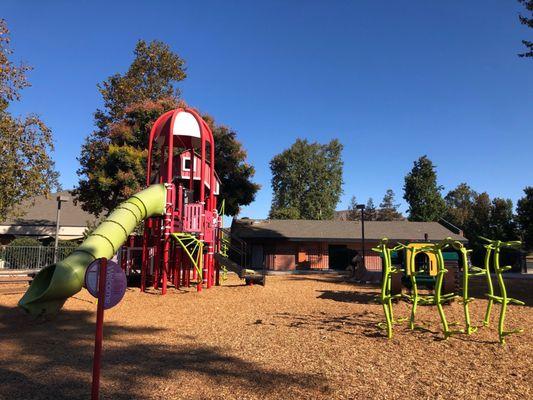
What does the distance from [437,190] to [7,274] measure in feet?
140

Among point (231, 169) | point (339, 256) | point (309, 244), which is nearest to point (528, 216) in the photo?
point (339, 256)

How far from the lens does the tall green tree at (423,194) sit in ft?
157

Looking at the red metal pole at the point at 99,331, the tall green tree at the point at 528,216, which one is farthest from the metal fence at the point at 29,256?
the tall green tree at the point at 528,216

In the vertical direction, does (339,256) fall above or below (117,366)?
above

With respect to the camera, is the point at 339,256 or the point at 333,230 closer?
the point at 339,256

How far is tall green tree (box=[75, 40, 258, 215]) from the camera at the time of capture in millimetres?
26078

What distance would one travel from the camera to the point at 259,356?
6.54 m

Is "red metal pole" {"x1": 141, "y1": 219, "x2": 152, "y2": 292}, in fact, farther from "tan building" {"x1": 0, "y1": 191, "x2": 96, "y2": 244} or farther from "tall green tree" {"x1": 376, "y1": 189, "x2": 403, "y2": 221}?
"tall green tree" {"x1": 376, "y1": 189, "x2": 403, "y2": 221}

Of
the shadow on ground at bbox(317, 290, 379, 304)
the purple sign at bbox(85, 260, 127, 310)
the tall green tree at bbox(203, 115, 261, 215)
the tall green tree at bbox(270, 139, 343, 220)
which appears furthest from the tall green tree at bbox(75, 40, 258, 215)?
the tall green tree at bbox(270, 139, 343, 220)

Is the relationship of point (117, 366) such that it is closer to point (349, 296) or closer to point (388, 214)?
point (349, 296)

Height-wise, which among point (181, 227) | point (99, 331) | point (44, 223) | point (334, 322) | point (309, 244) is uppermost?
point (44, 223)

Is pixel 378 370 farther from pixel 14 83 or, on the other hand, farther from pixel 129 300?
pixel 14 83

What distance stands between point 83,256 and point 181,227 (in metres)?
5.10

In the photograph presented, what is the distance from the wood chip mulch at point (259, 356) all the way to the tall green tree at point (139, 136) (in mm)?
15886
